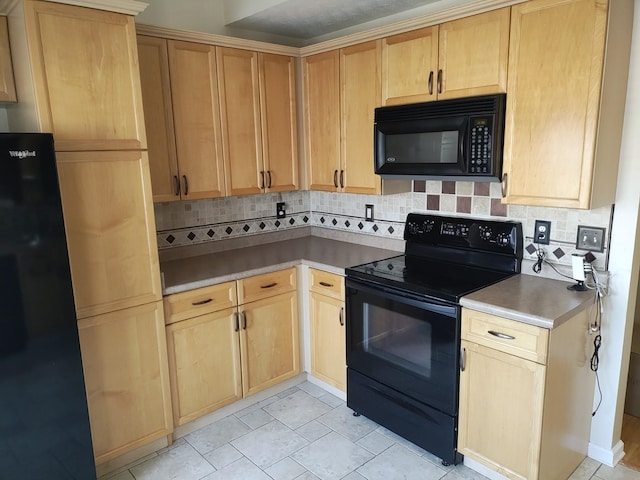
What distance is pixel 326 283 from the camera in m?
2.72

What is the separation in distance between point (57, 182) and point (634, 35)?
2.50 meters

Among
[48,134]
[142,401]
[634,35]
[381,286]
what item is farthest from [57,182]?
[634,35]

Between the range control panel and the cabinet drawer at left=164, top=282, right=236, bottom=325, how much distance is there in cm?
117

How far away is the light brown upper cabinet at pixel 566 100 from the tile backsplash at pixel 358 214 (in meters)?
0.29

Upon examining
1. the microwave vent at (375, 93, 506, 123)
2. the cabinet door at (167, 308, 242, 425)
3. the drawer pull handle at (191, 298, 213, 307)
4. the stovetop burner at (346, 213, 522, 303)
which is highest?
the microwave vent at (375, 93, 506, 123)

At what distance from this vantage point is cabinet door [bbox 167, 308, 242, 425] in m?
2.42

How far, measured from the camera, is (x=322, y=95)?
9.75 feet

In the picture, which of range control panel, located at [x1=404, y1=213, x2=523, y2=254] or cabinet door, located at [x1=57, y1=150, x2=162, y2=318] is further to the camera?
range control panel, located at [x1=404, y1=213, x2=523, y2=254]

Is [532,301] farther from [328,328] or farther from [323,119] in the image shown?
[323,119]

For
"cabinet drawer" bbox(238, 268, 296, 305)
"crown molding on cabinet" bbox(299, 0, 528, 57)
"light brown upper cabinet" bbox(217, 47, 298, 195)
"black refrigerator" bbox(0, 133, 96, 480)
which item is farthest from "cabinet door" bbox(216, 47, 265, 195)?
"black refrigerator" bbox(0, 133, 96, 480)

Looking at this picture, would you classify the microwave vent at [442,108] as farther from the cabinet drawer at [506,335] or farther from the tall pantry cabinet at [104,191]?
the tall pantry cabinet at [104,191]

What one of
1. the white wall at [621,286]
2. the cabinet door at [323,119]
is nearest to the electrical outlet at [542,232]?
the white wall at [621,286]

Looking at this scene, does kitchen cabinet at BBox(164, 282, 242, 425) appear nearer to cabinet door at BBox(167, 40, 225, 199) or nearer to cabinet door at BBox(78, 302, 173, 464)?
cabinet door at BBox(78, 302, 173, 464)

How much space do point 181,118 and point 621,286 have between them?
2.45 metres
